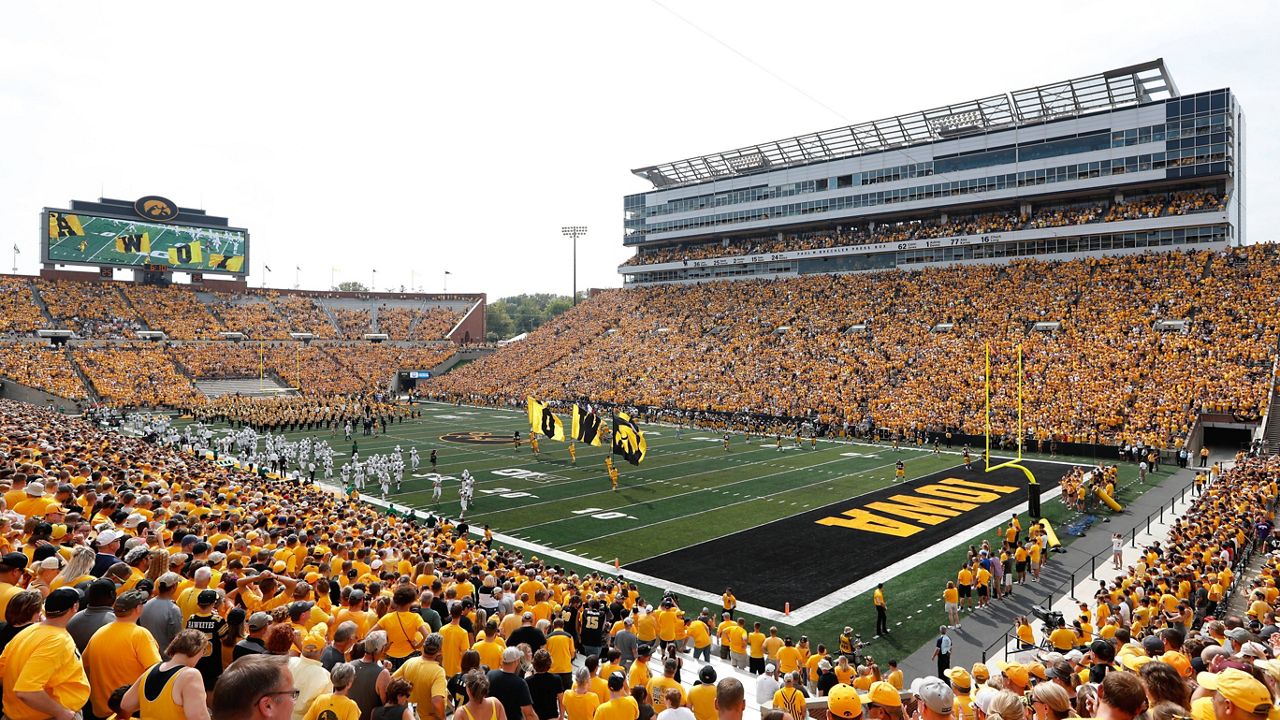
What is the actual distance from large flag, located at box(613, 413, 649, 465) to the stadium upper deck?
112ft

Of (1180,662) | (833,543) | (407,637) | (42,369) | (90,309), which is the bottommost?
(833,543)

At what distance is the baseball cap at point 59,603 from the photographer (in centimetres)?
368

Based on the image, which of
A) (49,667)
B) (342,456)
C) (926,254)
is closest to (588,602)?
(49,667)

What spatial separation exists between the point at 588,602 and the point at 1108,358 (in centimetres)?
3356

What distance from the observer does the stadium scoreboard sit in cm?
5712

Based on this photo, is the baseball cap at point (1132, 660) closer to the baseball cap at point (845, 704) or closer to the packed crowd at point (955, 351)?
the baseball cap at point (845, 704)

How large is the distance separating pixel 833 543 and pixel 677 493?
22.5 ft

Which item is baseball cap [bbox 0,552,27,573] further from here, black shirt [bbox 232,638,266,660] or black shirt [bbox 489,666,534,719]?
black shirt [bbox 489,666,534,719]

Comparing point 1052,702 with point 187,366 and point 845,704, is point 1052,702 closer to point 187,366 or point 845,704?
point 845,704

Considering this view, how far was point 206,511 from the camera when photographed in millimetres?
10750

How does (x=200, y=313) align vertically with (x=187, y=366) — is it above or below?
above

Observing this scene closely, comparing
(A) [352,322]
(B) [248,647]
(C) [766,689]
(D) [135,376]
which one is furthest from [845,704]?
(A) [352,322]

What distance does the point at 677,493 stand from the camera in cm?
2339

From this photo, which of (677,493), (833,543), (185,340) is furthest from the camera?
(185,340)
